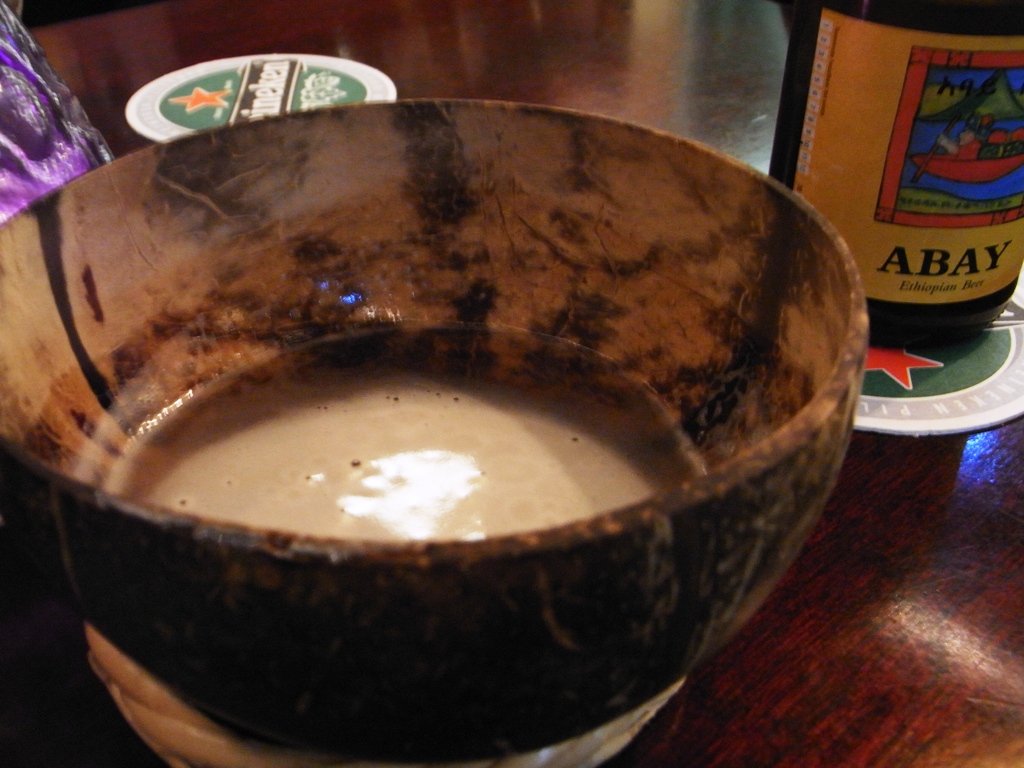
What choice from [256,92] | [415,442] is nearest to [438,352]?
[415,442]

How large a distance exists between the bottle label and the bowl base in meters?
0.28

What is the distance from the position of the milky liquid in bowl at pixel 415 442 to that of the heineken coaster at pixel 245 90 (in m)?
0.35

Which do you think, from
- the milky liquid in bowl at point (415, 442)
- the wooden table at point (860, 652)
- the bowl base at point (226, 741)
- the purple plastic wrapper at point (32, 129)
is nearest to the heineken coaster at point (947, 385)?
the wooden table at point (860, 652)

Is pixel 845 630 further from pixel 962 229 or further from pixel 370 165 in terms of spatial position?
pixel 370 165

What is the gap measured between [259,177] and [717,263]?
0.25 meters

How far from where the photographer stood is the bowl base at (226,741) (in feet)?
0.94

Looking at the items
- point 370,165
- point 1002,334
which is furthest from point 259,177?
point 1002,334

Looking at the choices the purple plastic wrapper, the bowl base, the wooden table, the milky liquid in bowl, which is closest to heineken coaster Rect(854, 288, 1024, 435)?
the wooden table

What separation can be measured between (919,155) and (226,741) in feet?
1.32

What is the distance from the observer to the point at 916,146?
0.44 metres

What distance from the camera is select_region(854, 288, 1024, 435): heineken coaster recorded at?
0.46m

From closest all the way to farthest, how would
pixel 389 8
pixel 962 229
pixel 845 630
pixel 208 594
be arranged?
pixel 208 594 < pixel 845 630 < pixel 962 229 < pixel 389 8

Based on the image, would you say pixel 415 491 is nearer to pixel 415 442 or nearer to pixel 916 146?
pixel 415 442

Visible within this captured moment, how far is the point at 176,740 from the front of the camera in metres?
0.29
